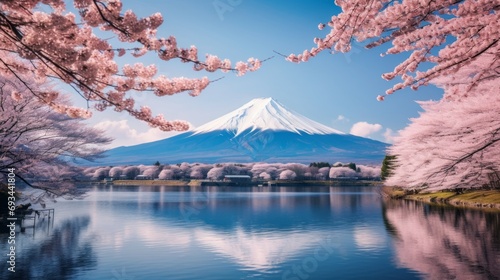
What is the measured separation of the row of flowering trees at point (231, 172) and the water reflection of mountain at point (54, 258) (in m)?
80.4

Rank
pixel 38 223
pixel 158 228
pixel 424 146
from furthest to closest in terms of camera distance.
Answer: pixel 424 146
pixel 38 223
pixel 158 228

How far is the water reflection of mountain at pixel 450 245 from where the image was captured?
8.98 m

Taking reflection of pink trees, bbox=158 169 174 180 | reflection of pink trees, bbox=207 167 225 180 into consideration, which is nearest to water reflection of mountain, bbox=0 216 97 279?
reflection of pink trees, bbox=158 169 174 180

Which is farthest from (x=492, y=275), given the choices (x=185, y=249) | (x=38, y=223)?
(x=38, y=223)

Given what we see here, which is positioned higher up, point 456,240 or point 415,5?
point 415,5

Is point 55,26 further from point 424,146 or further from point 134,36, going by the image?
point 424,146

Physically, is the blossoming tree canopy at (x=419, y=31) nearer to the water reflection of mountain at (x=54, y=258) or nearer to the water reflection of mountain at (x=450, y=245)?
the water reflection of mountain at (x=450, y=245)

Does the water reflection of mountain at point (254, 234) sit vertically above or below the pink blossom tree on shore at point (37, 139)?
below

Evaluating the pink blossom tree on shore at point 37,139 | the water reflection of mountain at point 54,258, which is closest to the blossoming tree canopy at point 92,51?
the water reflection of mountain at point 54,258

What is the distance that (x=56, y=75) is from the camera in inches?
190

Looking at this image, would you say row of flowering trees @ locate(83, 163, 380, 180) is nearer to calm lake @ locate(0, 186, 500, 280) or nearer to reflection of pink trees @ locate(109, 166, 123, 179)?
reflection of pink trees @ locate(109, 166, 123, 179)

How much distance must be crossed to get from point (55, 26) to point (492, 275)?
30.2ft

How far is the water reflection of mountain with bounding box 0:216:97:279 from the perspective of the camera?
914cm

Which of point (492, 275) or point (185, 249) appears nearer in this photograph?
point (492, 275)
